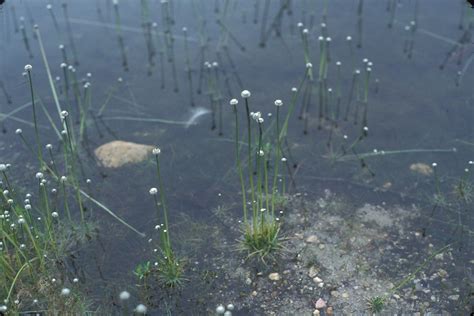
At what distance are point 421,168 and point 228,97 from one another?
85.3 inches

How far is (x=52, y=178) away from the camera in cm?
500

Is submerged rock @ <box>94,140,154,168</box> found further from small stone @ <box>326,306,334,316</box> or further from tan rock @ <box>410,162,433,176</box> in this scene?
tan rock @ <box>410,162,433,176</box>

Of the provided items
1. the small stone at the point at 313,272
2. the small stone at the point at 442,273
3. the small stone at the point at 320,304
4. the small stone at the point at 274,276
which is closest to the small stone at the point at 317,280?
the small stone at the point at 313,272

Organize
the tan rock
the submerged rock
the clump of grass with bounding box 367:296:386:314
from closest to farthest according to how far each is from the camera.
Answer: the clump of grass with bounding box 367:296:386:314 → the tan rock → the submerged rock

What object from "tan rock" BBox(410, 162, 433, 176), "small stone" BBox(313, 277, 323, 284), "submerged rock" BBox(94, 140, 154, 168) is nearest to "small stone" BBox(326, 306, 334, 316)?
"small stone" BBox(313, 277, 323, 284)

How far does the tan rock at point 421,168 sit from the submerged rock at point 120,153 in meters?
2.50

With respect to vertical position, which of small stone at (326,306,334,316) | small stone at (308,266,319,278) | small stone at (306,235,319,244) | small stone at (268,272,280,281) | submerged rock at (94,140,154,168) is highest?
submerged rock at (94,140,154,168)

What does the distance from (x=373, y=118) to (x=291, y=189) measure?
1364 millimetres

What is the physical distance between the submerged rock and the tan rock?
98.6 inches

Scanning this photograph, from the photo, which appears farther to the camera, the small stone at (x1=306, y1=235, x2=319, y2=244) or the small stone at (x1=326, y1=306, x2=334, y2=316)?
the small stone at (x1=306, y1=235, x2=319, y2=244)

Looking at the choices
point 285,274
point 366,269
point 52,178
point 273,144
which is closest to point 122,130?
point 52,178

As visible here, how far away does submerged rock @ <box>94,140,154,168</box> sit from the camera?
5.10 m

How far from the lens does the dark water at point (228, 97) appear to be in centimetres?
467

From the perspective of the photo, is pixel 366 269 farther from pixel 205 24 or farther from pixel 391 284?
pixel 205 24
